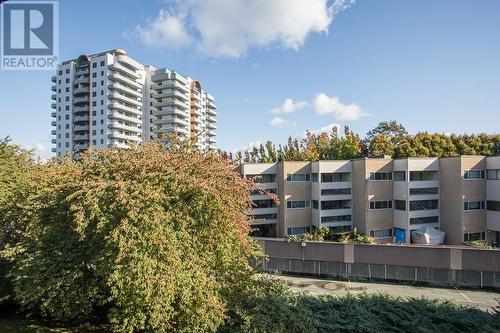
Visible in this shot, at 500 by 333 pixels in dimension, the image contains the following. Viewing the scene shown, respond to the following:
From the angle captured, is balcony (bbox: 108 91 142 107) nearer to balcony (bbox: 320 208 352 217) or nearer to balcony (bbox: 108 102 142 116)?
balcony (bbox: 108 102 142 116)

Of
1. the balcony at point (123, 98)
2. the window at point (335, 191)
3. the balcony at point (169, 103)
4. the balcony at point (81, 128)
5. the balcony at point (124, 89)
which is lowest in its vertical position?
the window at point (335, 191)

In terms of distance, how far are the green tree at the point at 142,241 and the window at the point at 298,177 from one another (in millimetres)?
24198

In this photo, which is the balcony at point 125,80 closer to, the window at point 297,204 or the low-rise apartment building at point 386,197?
the low-rise apartment building at point 386,197

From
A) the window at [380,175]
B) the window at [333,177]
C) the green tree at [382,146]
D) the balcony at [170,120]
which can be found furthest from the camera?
the balcony at [170,120]

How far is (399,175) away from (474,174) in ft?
25.0

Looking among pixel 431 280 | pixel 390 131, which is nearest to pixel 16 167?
pixel 431 280

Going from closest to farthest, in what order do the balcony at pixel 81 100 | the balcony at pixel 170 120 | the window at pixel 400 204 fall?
the window at pixel 400 204 < the balcony at pixel 81 100 < the balcony at pixel 170 120

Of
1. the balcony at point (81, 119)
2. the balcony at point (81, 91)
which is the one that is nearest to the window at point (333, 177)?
the balcony at point (81, 119)

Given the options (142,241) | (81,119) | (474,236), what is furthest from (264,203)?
(81,119)

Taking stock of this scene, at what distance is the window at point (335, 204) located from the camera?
1463 inches

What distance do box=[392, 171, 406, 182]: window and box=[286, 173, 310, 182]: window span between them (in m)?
10.2

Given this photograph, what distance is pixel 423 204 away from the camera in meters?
35.4

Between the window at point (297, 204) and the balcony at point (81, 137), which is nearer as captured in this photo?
the window at point (297, 204)

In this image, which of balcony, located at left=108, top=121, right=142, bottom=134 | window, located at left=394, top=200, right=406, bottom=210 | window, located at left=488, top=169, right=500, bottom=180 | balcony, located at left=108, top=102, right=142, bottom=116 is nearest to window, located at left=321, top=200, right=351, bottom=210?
window, located at left=394, top=200, right=406, bottom=210
